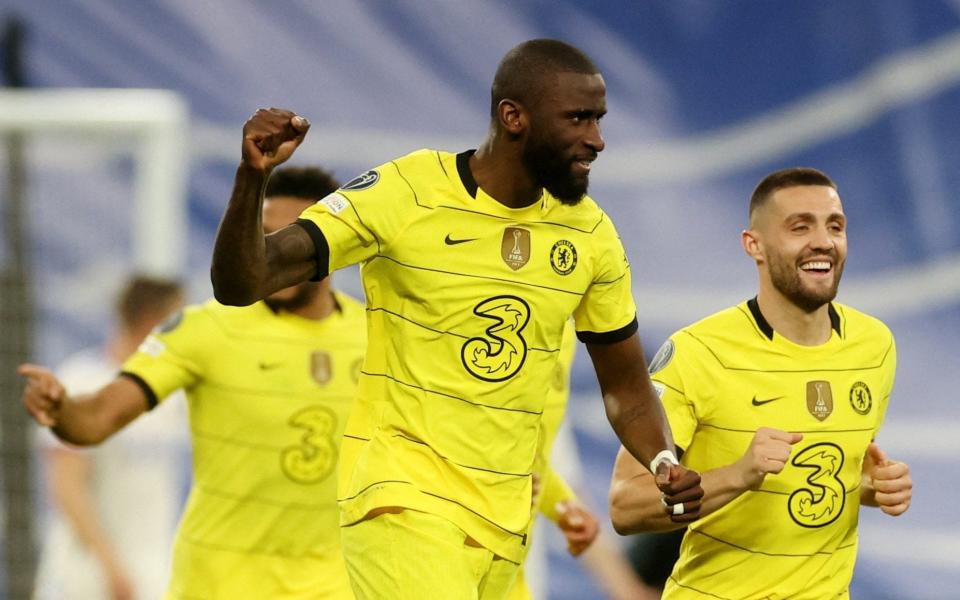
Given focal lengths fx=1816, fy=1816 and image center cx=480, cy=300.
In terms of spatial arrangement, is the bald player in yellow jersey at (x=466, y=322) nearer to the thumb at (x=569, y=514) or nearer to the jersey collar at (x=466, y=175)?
the jersey collar at (x=466, y=175)

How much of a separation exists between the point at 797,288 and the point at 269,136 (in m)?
1.95

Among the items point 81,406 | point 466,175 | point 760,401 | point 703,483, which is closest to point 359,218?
point 466,175

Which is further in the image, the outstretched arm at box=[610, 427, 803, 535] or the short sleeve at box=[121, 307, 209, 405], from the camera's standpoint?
the short sleeve at box=[121, 307, 209, 405]

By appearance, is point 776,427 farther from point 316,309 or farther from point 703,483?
point 316,309

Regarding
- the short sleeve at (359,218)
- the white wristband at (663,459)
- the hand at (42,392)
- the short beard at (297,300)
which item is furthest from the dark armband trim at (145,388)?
the white wristband at (663,459)

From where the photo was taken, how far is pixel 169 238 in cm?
1046

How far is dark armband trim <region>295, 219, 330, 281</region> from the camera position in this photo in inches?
174

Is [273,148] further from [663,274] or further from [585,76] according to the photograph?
[663,274]

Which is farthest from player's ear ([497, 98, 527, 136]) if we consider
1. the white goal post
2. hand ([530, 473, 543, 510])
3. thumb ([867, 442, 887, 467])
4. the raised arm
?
the white goal post

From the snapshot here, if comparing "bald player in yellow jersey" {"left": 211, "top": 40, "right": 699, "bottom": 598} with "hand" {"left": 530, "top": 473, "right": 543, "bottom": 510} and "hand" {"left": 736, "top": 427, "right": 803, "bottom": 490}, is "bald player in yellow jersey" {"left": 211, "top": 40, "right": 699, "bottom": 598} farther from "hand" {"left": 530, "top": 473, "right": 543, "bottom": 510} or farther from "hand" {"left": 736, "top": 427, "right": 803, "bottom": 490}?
"hand" {"left": 530, "top": 473, "right": 543, "bottom": 510}

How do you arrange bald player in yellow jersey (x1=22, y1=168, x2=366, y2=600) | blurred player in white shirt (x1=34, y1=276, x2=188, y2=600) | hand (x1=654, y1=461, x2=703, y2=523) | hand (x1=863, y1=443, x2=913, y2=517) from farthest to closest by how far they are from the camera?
blurred player in white shirt (x1=34, y1=276, x2=188, y2=600), bald player in yellow jersey (x1=22, y1=168, x2=366, y2=600), hand (x1=863, y1=443, x2=913, y2=517), hand (x1=654, y1=461, x2=703, y2=523)

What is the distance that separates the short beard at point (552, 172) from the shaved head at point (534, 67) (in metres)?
0.12

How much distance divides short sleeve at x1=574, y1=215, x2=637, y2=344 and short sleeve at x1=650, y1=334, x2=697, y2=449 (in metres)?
0.30

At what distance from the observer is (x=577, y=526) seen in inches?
240
